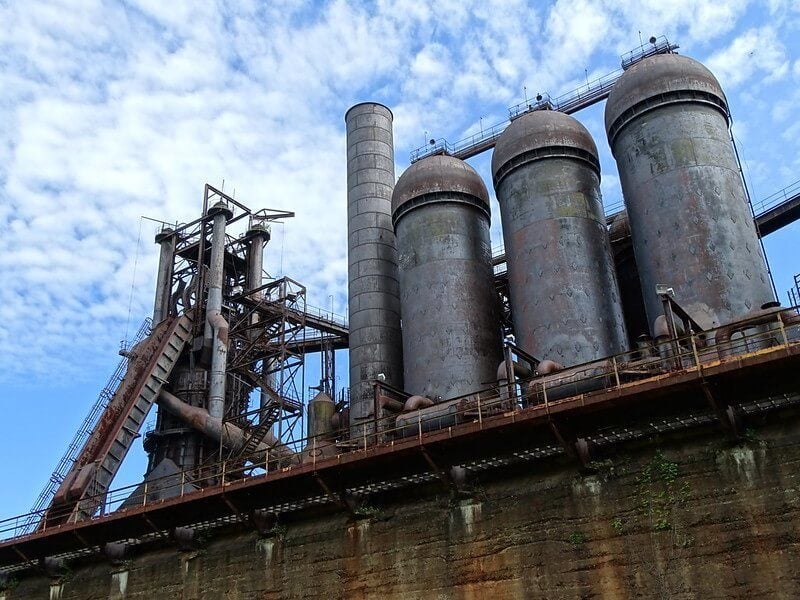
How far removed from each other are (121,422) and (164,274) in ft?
39.1

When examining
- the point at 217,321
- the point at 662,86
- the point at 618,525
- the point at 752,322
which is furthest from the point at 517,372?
the point at 217,321

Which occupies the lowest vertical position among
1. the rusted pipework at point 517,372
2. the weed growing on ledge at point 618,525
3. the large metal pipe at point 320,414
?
the weed growing on ledge at point 618,525

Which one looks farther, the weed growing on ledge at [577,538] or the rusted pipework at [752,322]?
the weed growing on ledge at [577,538]

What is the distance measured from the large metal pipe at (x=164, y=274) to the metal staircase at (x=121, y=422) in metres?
2.59

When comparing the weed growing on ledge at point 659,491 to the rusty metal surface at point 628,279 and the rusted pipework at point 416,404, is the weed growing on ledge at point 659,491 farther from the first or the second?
the rusty metal surface at point 628,279

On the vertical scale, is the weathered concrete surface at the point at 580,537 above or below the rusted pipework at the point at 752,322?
below

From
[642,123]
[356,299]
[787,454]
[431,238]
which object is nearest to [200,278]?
[356,299]

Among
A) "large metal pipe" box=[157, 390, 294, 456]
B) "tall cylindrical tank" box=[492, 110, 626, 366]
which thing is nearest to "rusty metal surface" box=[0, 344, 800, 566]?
"tall cylindrical tank" box=[492, 110, 626, 366]

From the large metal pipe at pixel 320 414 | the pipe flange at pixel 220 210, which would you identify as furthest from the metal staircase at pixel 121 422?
the large metal pipe at pixel 320 414

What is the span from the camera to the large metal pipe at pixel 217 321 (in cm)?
4184

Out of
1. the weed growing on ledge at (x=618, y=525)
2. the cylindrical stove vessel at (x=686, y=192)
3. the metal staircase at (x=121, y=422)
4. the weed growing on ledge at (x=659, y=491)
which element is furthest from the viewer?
the metal staircase at (x=121, y=422)

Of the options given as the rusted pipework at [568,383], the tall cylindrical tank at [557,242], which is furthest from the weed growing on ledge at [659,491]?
the tall cylindrical tank at [557,242]

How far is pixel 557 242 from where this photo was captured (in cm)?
2997

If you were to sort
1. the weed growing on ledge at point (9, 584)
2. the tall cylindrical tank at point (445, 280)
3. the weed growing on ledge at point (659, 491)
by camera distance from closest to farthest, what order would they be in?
the weed growing on ledge at point (659, 491) < the tall cylindrical tank at point (445, 280) < the weed growing on ledge at point (9, 584)
